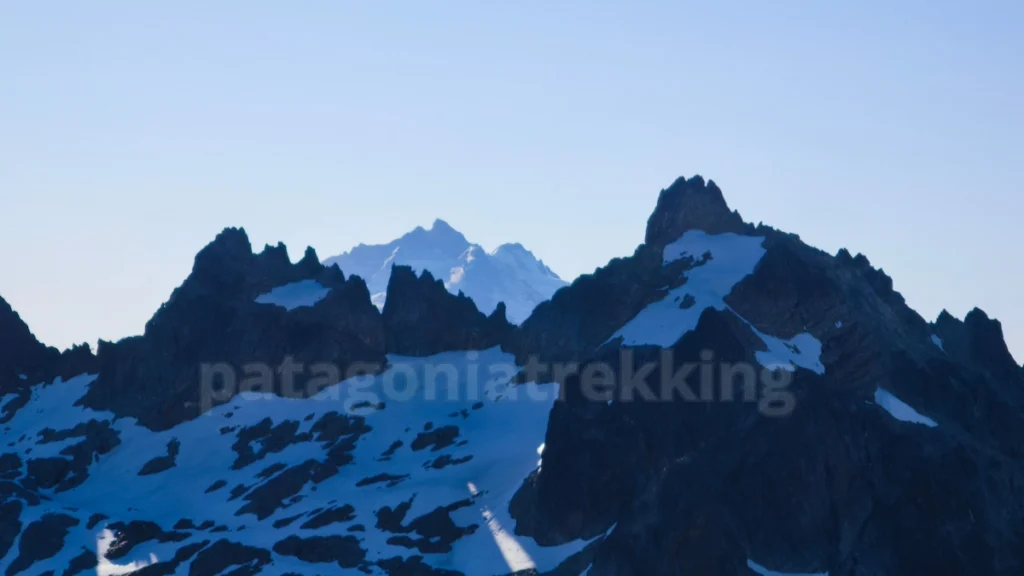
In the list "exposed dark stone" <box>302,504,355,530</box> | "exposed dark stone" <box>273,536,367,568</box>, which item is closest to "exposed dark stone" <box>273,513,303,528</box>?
"exposed dark stone" <box>302,504,355,530</box>

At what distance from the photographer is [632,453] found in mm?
145125

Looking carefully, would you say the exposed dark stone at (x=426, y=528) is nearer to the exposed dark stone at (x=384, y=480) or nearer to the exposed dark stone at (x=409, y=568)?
the exposed dark stone at (x=409, y=568)

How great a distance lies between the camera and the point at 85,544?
6388 inches

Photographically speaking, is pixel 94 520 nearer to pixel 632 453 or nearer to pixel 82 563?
pixel 82 563

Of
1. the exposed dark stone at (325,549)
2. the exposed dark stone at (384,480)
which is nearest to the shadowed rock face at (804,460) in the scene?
the exposed dark stone at (325,549)

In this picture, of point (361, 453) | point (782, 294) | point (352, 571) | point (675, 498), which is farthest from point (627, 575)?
point (361, 453)

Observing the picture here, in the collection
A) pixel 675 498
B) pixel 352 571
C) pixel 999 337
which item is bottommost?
pixel 352 571

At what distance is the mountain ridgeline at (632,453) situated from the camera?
134250 millimetres

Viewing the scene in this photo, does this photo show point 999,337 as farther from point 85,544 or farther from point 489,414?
point 85,544

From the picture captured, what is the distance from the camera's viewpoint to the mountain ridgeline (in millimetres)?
134250

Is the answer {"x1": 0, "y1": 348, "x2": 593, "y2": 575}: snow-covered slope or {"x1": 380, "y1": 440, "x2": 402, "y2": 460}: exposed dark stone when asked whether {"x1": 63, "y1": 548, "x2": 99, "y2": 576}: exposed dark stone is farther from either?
{"x1": 380, "y1": 440, "x2": 402, "y2": 460}: exposed dark stone

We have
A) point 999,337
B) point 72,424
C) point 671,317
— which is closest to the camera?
point 671,317

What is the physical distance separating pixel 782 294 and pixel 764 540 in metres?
37.5

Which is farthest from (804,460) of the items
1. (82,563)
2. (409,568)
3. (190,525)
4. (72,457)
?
(72,457)
